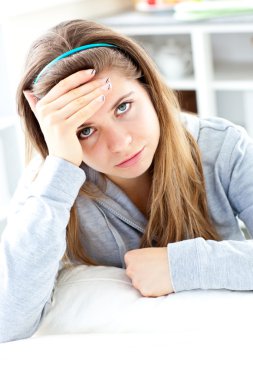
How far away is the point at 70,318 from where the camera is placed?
1116mm

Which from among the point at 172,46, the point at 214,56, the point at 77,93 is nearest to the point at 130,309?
the point at 77,93

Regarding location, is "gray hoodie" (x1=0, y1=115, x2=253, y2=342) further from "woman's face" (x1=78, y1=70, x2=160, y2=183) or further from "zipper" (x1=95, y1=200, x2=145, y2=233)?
"zipper" (x1=95, y1=200, x2=145, y2=233)

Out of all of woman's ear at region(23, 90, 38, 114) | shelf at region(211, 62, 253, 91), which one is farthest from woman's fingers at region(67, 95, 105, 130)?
shelf at region(211, 62, 253, 91)

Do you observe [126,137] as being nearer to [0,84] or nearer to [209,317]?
[209,317]

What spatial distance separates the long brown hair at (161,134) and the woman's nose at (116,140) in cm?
11

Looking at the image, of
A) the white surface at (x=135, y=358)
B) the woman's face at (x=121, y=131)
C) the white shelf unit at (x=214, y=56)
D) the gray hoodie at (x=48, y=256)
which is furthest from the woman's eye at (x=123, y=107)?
the white shelf unit at (x=214, y=56)

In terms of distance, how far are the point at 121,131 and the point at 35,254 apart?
0.86 feet

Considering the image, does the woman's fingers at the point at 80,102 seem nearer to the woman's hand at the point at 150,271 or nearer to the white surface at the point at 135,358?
the woman's hand at the point at 150,271

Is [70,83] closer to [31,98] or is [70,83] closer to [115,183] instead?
[31,98]

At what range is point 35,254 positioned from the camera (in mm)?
1126

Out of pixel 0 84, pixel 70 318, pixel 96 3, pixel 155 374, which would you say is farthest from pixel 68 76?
pixel 96 3

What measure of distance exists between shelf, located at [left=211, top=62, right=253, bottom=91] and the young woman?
1223 mm

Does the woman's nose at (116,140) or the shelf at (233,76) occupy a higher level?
the woman's nose at (116,140)

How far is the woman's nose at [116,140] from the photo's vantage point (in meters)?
1.18
